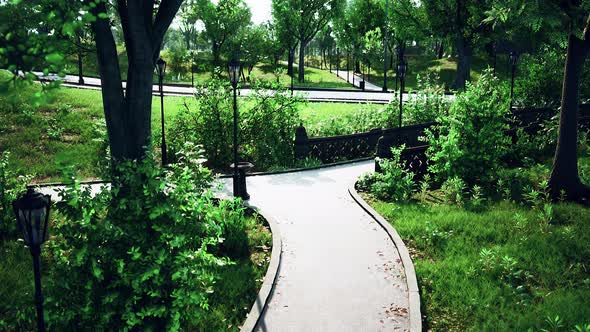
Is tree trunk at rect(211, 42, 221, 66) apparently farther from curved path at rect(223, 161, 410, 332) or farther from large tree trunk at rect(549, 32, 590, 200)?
large tree trunk at rect(549, 32, 590, 200)

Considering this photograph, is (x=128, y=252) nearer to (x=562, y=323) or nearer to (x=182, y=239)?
(x=182, y=239)

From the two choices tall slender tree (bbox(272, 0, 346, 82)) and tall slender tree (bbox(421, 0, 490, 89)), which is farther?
tall slender tree (bbox(272, 0, 346, 82))

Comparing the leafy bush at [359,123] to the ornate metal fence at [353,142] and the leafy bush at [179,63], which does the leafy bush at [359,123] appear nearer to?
the ornate metal fence at [353,142]

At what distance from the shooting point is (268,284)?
303 inches

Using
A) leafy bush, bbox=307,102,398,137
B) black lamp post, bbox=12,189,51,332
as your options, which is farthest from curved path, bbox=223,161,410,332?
leafy bush, bbox=307,102,398,137

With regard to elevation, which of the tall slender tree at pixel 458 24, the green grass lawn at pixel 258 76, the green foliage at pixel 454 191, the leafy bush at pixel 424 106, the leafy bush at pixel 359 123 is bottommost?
the green foliage at pixel 454 191

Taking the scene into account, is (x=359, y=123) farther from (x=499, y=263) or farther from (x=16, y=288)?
(x=16, y=288)

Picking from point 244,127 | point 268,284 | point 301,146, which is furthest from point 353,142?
point 268,284

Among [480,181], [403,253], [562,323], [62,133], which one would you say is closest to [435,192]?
[480,181]

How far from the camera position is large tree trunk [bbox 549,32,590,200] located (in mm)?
11922

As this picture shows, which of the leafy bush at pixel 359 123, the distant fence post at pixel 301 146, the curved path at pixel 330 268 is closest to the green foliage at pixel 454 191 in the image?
the curved path at pixel 330 268

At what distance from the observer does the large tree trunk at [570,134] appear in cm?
1192

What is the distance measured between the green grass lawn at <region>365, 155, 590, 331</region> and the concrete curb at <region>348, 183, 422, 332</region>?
0.16 m

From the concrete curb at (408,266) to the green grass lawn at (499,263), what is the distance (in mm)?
161
